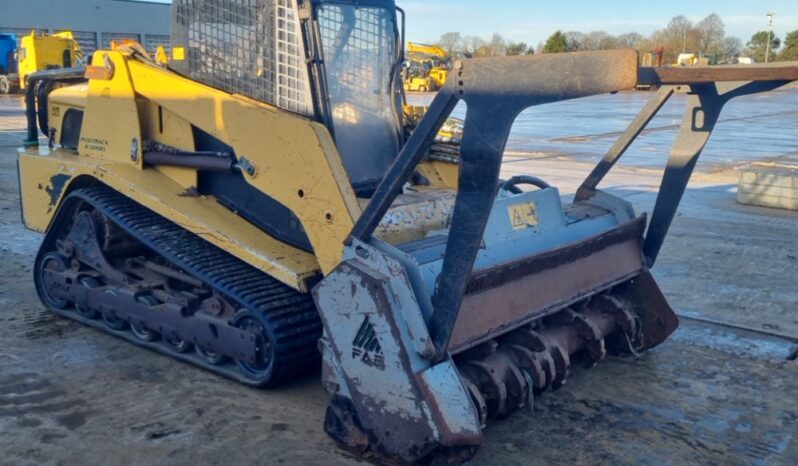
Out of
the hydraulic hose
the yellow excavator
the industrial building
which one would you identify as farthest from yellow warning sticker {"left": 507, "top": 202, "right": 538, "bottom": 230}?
the industrial building

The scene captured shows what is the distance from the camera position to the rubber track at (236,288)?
4.38 metres

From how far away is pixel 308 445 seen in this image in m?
3.92

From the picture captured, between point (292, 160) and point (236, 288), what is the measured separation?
73 cm

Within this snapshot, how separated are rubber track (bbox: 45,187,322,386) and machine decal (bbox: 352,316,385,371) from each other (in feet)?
2.27

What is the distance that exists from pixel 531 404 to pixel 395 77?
2.11 meters

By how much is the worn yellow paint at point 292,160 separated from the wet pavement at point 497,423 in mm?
899

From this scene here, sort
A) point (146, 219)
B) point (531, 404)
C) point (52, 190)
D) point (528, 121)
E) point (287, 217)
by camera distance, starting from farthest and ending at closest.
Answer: point (528, 121) < point (52, 190) < point (146, 219) < point (287, 217) < point (531, 404)

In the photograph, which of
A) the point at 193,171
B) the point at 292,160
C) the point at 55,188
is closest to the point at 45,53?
the point at 55,188

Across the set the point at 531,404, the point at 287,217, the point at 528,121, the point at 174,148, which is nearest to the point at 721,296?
the point at 531,404

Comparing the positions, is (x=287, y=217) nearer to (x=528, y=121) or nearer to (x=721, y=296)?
(x=721, y=296)

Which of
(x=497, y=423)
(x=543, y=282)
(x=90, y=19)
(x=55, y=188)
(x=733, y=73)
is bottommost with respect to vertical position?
(x=497, y=423)

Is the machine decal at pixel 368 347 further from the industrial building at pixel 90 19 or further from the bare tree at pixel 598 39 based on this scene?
the bare tree at pixel 598 39

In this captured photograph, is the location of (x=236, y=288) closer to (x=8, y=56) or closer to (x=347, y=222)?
(x=347, y=222)

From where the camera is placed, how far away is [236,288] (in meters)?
4.50
